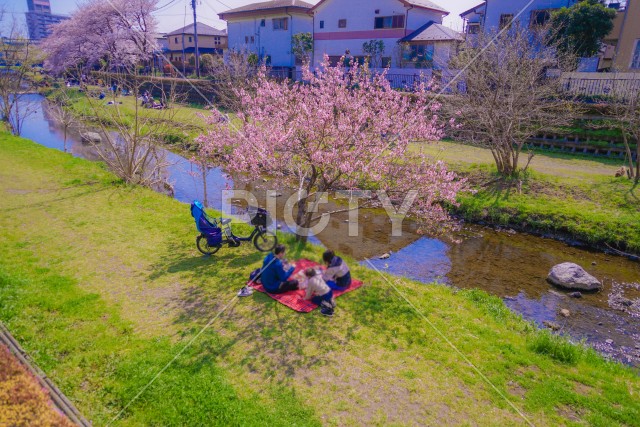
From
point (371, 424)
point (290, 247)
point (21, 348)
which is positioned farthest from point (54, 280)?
point (371, 424)

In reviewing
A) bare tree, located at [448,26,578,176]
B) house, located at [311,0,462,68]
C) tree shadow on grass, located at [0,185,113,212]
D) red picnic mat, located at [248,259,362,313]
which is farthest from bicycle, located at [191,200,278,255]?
house, located at [311,0,462,68]

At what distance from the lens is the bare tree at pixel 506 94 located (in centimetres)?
1688

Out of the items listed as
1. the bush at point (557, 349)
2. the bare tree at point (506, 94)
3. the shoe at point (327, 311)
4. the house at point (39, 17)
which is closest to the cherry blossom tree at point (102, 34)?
the bare tree at point (506, 94)

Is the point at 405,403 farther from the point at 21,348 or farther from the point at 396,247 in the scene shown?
the point at 396,247

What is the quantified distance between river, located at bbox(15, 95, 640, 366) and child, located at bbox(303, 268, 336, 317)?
4.17m

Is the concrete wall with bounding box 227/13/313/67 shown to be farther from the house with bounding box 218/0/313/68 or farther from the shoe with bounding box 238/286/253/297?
the shoe with bounding box 238/286/253/297

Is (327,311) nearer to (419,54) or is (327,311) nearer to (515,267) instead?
(515,267)

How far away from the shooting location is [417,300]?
9305mm

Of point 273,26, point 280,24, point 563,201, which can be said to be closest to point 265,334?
point 563,201

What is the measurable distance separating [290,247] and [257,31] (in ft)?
128

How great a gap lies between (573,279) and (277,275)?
8.61 m

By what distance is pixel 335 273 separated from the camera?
9.23 metres

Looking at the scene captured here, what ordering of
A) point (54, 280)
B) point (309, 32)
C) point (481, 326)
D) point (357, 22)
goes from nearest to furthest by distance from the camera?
point (481, 326) < point (54, 280) < point (357, 22) < point (309, 32)

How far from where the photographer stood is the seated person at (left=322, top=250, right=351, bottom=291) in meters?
9.23
